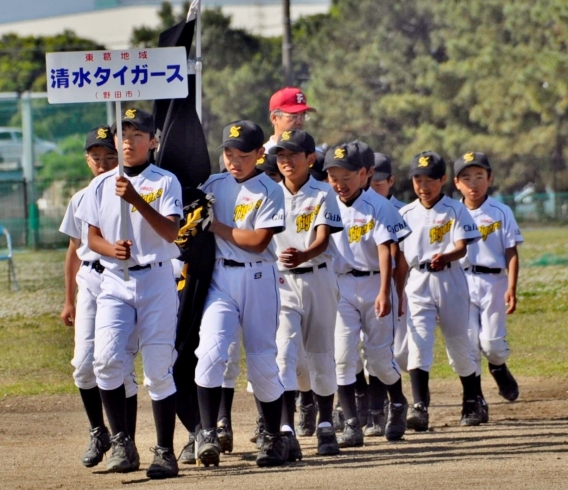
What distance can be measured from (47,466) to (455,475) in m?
2.33

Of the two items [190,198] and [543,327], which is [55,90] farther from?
[543,327]

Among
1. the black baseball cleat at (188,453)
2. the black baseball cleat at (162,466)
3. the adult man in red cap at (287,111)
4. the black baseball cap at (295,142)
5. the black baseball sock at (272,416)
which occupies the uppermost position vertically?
the adult man in red cap at (287,111)

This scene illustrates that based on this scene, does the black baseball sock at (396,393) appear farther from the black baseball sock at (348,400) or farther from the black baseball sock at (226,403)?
the black baseball sock at (226,403)

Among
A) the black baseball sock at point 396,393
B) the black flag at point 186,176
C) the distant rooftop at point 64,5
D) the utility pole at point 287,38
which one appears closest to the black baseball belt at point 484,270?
the black baseball sock at point 396,393

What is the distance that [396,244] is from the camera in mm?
7723

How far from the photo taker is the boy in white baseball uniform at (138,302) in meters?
6.19

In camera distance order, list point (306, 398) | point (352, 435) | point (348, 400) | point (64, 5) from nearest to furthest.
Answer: point (352, 435) < point (348, 400) < point (306, 398) < point (64, 5)

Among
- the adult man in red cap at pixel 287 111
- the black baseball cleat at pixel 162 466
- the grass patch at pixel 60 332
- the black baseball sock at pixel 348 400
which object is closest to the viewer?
the black baseball cleat at pixel 162 466

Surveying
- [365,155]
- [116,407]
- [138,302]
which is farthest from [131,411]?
[365,155]

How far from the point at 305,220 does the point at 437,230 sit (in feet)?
5.27

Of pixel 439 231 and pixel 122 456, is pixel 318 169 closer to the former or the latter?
pixel 439 231

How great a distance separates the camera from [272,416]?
6.50 meters

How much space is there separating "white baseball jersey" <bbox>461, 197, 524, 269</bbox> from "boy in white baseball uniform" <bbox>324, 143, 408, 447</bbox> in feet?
5.08

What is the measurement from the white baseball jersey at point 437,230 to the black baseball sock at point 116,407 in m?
2.88
